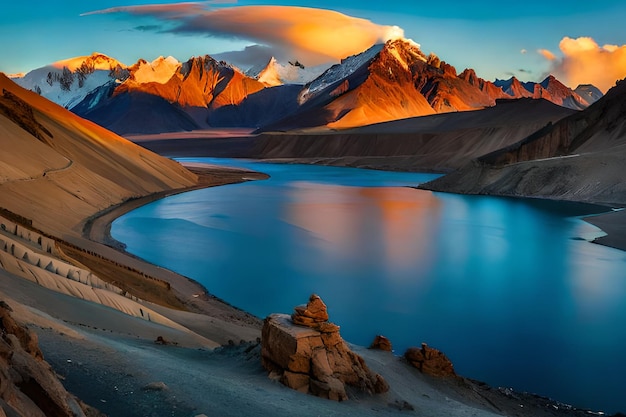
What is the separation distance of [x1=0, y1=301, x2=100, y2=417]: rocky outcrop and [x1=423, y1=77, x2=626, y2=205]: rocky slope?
144ft

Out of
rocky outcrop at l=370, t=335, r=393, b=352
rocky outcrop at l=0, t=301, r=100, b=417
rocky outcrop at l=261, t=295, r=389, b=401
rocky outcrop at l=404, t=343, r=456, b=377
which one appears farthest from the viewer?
rocky outcrop at l=370, t=335, r=393, b=352

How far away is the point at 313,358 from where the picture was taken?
852cm

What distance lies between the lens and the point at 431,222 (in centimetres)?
3691

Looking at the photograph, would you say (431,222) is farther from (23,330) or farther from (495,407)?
(23,330)

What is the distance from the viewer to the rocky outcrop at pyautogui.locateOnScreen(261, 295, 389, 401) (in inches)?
329

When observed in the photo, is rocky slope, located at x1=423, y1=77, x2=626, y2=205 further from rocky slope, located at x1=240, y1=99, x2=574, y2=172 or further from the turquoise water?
rocky slope, located at x1=240, y1=99, x2=574, y2=172

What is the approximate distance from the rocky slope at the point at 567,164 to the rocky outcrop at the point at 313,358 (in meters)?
39.5

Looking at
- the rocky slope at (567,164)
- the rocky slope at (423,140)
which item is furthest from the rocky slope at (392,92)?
the rocky slope at (567,164)

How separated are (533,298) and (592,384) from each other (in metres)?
7.45

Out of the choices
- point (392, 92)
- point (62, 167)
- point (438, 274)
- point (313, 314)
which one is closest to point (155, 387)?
point (313, 314)

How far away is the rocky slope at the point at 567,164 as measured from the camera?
46438 millimetres

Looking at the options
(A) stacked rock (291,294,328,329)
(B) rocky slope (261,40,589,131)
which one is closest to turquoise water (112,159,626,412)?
(A) stacked rock (291,294,328,329)

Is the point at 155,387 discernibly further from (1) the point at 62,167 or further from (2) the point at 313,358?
(1) the point at 62,167

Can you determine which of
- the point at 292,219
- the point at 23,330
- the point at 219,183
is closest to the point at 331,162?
the point at 219,183
